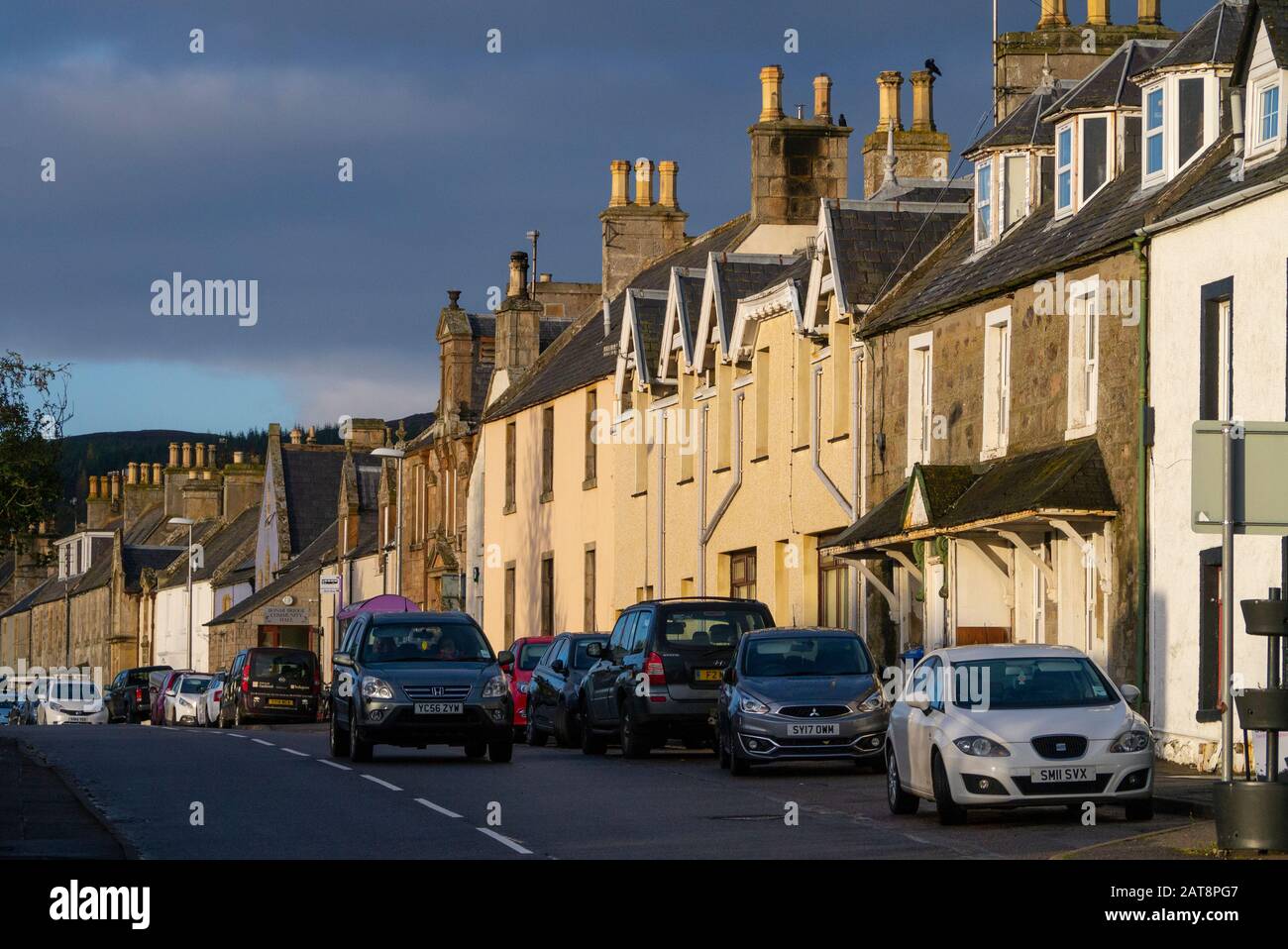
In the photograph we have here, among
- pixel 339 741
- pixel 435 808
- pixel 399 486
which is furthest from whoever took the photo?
pixel 399 486

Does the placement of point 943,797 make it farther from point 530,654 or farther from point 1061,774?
point 530,654

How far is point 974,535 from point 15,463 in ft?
41.8

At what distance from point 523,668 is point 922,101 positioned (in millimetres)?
18640

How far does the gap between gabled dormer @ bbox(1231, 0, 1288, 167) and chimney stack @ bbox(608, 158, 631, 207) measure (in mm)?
32532

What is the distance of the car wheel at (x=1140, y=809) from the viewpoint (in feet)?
58.5

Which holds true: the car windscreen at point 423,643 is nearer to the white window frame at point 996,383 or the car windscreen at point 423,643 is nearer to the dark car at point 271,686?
the white window frame at point 996,383

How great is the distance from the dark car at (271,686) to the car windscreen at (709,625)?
23.9 meters

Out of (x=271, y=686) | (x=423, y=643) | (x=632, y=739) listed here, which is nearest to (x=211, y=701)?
(x=271, y=686)

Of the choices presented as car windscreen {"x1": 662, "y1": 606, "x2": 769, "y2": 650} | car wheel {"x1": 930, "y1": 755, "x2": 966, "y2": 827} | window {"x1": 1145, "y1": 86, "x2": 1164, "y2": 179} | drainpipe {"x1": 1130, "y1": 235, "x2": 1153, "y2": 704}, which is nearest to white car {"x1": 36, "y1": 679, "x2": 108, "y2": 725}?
car windscreen {"x1": 662, "y1": 606, "x2": 769, "y2": 650}

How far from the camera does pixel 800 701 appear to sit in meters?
23.8

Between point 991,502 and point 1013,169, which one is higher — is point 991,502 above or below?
below

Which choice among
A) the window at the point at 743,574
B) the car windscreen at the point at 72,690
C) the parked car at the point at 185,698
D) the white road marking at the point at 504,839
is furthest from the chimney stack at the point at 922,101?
the car windscreen at the point at 72,690

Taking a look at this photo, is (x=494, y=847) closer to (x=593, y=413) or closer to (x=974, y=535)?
(x=974, y=535)
